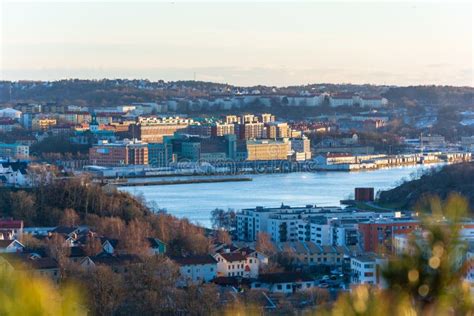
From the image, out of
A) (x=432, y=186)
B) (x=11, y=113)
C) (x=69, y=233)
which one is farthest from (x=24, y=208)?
(x=11, y=113)

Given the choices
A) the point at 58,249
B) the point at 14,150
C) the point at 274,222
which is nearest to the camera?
the point at 58,249

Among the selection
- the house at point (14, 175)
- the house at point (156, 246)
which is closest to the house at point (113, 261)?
the house at point (156, 246)

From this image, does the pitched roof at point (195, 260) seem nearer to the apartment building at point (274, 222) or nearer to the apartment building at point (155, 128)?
the apartment building at point (274, 222)

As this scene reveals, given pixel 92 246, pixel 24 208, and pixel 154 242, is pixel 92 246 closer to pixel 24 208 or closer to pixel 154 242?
pixel 154 242

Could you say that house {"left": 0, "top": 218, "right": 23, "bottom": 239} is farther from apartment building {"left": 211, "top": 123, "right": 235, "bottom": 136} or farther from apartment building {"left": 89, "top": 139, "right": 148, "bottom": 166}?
apartment building {"left": 211, "top": 123, "right": 235, "bottom": 136}

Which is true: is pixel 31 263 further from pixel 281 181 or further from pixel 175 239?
pixel 281 181
